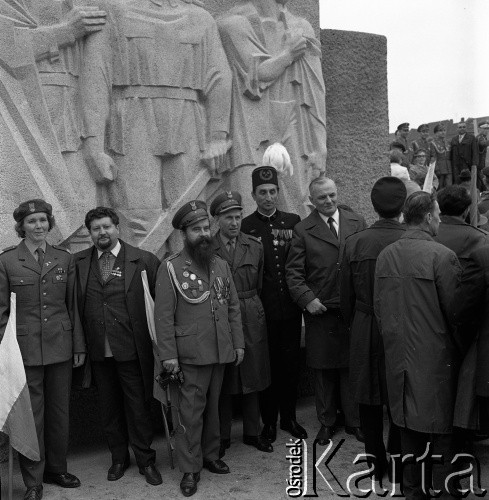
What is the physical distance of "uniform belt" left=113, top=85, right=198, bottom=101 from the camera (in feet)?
16.8

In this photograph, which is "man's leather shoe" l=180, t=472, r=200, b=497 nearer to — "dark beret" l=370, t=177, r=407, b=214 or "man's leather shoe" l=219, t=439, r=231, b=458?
"man's leather shoe" l=219, t=439, r=231, b=458

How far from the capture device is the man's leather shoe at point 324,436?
479 centimetres

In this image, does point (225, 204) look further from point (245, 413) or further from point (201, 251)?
point (245, 413)

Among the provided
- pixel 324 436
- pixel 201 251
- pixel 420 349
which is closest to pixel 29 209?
pixel 201 251

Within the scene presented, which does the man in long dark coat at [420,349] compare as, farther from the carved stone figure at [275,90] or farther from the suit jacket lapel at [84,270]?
the carved stone figure at [275,90]

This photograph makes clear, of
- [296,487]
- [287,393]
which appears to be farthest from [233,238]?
[296,487]

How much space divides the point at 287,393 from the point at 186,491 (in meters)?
1.16

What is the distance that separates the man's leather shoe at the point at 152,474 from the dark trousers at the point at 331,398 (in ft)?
3.89

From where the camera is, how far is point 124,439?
4.36 meters

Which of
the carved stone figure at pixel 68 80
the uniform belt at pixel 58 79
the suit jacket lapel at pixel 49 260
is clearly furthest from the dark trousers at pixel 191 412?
the uniform belt at pixel 58 79

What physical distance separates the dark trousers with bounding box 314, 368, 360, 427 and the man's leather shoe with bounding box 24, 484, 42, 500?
1841mm

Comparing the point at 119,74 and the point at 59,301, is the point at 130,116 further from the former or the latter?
the point at 59,301

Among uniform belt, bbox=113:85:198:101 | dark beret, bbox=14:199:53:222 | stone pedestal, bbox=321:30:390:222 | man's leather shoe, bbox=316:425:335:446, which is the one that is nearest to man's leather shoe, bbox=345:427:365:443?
man's leather shoe, bbox=316:425:335:446

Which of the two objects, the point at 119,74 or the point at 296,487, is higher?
the point at 119,74
